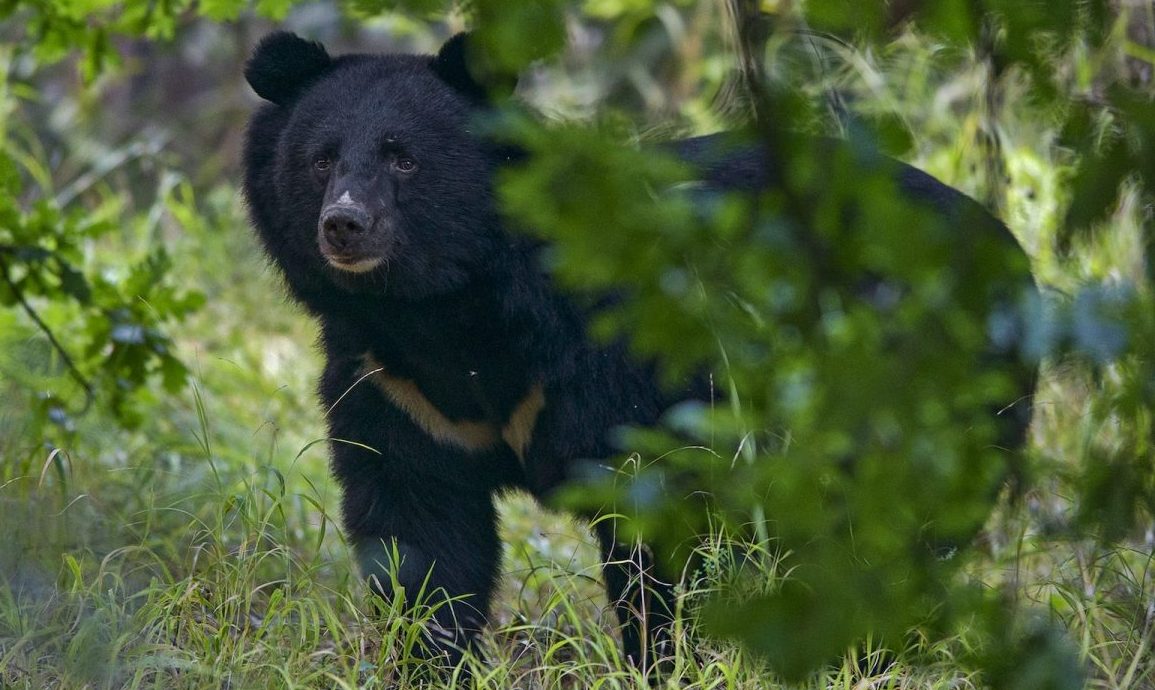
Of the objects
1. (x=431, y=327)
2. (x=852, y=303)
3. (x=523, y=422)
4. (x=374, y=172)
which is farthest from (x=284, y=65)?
(x=852, y=303)

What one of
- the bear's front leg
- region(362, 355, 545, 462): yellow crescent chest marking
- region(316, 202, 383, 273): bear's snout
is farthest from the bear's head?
the bear's front leg

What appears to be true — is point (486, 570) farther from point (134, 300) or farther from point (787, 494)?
point (787, 494)

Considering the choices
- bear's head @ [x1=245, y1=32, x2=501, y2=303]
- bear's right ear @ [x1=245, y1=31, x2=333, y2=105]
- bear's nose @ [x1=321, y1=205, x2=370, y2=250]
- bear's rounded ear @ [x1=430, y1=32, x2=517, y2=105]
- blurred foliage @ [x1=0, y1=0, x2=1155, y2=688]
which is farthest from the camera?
bear's right ear @ [x1=245, y1=31, x2=333, y2=105]

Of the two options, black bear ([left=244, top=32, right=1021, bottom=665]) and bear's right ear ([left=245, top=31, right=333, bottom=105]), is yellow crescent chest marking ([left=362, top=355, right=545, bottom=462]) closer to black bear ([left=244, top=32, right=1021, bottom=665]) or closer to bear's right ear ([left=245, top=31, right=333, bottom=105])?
black bear ([left=244, top=32, right=1021, bottom=665])

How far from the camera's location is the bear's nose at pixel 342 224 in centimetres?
346

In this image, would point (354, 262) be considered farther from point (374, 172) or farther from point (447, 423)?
point (447, 423)

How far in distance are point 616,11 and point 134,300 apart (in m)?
3.52

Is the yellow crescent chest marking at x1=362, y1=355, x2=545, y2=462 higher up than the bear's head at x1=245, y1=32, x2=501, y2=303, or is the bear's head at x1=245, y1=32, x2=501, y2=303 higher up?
the bear's head at x1=245, y1=32, x2=501, y2=303

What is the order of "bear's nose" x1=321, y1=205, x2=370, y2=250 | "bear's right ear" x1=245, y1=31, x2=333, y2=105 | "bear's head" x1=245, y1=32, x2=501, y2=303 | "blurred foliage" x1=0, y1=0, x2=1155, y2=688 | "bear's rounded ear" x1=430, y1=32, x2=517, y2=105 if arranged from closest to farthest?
"blurred foliage" x1=0, y1=0, x2=1155, y2=688 → "bear's nose" x1=321, y1=205, x2=370, y2=250 → "bear's head" x1=245, y1=32, x2=501, y2=303 → "bear's rounded ear" x1=430, y1=32, x2=517, y2=105 → "bear's right ear" x1=245, y1=31, x2=333, y2=105

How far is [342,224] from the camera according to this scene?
11.4 ft

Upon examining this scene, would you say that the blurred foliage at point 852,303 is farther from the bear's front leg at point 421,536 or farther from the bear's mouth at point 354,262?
the bear's front leg at point 421,536

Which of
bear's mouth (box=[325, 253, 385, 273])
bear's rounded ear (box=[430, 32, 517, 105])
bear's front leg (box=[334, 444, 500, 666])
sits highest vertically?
bear's rounded ear (box=[430, 32, 517, 105])

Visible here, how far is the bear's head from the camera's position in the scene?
3592mm

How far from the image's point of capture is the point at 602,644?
10.7 feet
